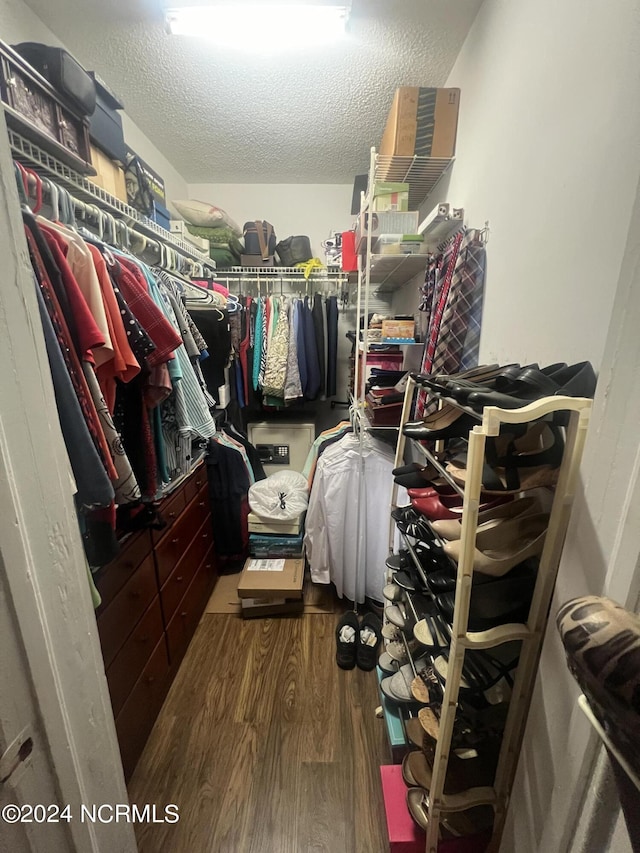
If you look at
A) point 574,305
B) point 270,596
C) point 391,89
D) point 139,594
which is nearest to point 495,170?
point 574,305

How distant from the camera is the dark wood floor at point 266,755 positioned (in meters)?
0.99

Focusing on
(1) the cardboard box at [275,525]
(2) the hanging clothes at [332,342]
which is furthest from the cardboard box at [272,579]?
(2) the hanging clothes at [332,342]

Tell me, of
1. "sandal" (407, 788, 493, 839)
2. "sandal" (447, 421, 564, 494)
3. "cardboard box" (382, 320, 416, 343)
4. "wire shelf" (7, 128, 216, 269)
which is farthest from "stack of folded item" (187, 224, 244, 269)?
"sandal" (407, 788, 493, 839)

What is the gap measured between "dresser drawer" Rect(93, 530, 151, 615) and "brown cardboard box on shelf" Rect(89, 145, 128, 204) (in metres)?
1.27

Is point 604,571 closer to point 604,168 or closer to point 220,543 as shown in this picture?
Result: point 604,168

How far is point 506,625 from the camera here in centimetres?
67

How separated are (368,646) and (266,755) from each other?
549 mm

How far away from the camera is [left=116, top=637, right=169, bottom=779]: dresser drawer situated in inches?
41.3

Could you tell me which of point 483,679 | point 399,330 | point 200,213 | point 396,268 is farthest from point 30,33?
point 483,679

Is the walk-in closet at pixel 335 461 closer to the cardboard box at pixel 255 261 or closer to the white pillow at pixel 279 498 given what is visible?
the white pillow at pixel 279 498

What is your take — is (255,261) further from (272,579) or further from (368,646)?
(368,646)

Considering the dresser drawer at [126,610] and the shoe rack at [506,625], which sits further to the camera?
the dresser drawer at [126,610]

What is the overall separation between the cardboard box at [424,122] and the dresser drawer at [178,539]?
181cm

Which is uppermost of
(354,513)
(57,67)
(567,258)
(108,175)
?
(57,67)
